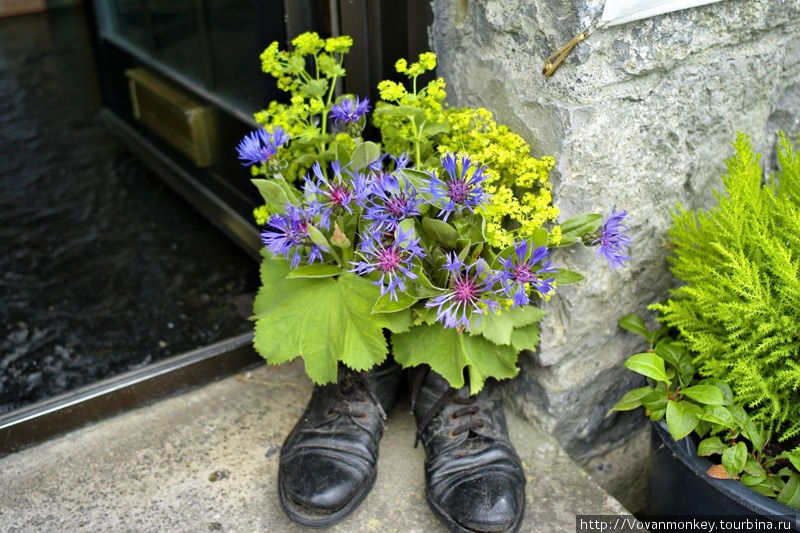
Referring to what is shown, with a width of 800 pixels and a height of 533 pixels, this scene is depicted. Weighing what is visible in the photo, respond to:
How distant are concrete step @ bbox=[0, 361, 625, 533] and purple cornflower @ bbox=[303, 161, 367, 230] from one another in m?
0.58

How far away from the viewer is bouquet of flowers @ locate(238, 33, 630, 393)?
4.49ft

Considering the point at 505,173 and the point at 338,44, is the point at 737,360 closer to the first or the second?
the point at 505,173

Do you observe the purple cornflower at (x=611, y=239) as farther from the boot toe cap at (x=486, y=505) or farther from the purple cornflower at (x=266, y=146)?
the purple cornflower at (x=266, y=146)

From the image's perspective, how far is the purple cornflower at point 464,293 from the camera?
134 centimetres

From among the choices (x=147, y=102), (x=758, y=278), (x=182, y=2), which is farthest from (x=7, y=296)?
(x=758, y=278)

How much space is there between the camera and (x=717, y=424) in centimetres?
148

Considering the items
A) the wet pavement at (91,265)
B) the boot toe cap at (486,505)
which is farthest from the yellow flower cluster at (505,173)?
the wet pavement at (91,265)

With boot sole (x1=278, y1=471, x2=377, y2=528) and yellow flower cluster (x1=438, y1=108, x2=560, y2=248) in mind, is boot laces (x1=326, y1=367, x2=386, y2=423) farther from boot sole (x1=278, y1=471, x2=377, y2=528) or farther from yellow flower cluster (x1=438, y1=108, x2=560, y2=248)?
yellow flower cluster (x1=438, y1=108, x2=560, y2=248)

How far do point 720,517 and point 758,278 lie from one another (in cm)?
46

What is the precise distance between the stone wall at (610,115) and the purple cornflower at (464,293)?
10.7 inches

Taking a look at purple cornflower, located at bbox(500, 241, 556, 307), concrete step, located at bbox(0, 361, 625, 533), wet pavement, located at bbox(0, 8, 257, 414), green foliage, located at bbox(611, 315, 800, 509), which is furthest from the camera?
wet pavement, located at bbox(0, 8, 257, 414)

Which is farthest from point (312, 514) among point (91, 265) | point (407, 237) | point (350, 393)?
point (91, 265)

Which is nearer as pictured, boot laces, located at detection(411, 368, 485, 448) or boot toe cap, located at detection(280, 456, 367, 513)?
boot toe cap, located at detection(280, 456, 367, 513)

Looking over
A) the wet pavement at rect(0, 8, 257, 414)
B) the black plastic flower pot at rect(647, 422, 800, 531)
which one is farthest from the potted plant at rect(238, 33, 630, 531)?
the wet pavement at rect(0, 8, 257, 414)
